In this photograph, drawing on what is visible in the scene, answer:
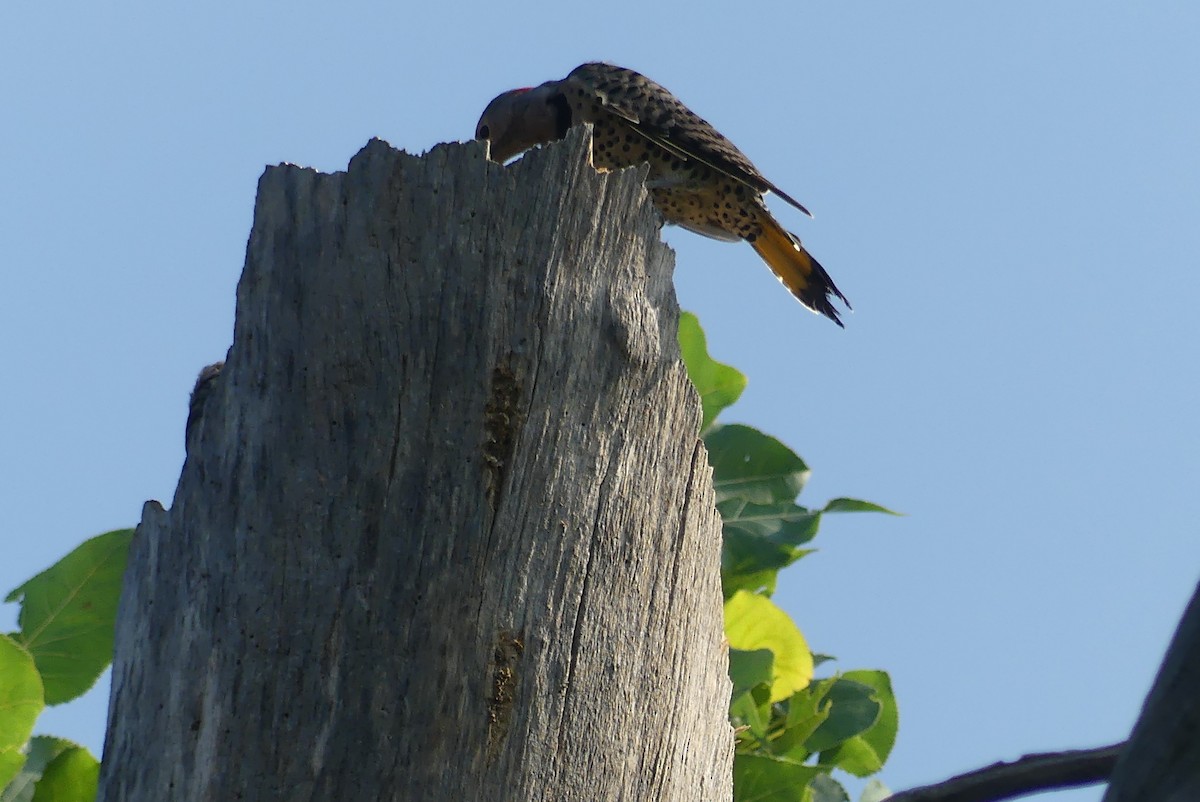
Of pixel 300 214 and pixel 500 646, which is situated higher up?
pixel 300 214

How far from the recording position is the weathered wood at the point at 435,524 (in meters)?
1.86

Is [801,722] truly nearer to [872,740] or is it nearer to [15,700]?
[872,740]

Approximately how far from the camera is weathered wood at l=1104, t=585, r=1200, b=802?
684mm

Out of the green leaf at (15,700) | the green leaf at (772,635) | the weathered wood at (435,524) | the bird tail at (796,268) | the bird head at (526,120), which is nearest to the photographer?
the weathered wood at (435,524)

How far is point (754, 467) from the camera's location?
3217 millimetres

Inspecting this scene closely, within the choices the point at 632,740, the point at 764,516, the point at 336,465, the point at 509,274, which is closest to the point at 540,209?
the point at 509,274

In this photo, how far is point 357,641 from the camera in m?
1.88

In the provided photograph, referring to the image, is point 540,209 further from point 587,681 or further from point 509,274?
point 587,681

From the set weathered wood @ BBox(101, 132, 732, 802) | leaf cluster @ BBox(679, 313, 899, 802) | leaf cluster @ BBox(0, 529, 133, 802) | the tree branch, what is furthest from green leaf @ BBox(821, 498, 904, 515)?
the tree branch

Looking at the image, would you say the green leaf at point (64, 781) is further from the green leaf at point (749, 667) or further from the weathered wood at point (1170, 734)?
the weathered wood at point (1170, 734)

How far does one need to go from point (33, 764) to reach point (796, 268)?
12.0 ft

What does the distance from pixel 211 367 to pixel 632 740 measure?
3.35ft

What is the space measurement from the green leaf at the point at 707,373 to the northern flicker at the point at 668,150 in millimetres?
1603

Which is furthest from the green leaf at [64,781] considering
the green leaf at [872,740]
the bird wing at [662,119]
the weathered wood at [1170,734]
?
the bird wing at [662,119]
